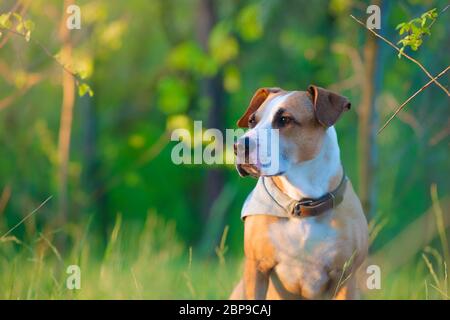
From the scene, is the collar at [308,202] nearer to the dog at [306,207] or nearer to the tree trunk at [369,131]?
the dog at [306,207]

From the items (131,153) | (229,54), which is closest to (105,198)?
(131,153)

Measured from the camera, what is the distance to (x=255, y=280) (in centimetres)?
443

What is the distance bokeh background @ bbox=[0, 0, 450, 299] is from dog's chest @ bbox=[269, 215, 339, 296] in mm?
1323

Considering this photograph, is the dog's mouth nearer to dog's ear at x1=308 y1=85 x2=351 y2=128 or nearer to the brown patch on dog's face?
the brown patch on dog's face

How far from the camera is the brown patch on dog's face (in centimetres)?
426

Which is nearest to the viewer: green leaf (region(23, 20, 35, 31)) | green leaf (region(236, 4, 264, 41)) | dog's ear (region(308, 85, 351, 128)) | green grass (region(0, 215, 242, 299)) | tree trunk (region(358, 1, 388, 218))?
green leaf (region(23, 20, 35, 31))

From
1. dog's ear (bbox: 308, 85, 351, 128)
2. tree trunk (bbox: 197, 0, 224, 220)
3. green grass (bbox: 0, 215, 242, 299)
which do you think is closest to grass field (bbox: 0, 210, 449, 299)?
green grass (bbox: 0, 215, 242, 299)

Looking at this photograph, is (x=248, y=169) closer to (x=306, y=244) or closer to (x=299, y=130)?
(x=299, y=130)

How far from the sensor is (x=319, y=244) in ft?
14.1

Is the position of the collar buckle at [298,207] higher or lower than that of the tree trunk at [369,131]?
lower

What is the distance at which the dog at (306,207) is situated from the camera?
4.27m

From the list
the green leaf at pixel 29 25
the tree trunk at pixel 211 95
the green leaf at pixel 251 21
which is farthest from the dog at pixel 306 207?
the tree trunk at pixel 211 95

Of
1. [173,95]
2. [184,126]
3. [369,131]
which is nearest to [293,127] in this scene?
[369,131]

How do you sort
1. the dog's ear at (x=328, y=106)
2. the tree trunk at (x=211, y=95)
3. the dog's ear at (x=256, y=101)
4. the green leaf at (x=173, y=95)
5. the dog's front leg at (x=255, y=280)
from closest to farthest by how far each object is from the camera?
the dog's ear at (x=328, y=106)
the dog's front leg at (x=255, y=280)
the dog's ear at (x=256, y=101)
the green leaf at (x=173, y=95)
the tree trunk at (x=211, y=95)
